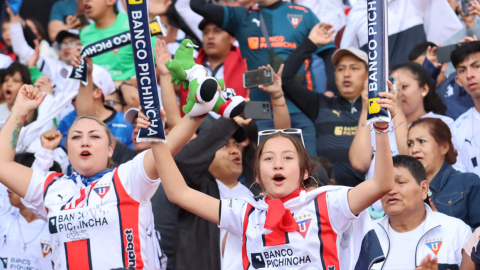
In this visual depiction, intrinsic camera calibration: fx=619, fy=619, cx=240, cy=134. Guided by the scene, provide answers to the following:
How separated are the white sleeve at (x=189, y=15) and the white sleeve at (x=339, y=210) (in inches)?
176

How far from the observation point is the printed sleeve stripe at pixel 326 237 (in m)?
3.24

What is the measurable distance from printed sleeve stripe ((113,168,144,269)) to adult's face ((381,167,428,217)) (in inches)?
65.5

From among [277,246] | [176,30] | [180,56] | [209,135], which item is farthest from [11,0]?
[277,246]

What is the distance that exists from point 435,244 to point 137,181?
197 centimetres

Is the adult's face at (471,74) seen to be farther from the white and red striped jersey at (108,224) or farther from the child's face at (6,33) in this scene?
the child's face at (6,33)

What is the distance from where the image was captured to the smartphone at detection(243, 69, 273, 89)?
5176 mm

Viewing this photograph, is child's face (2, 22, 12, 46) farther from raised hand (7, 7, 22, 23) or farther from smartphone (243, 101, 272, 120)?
smartphone (243, 101, 272, 120)

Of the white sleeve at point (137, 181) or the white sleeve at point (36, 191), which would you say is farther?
the white sleeve at point (36, 191)

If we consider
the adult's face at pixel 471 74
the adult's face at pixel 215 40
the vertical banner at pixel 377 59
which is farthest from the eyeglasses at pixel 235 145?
the vertical banner at pixel 377 59

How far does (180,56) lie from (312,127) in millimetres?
2412

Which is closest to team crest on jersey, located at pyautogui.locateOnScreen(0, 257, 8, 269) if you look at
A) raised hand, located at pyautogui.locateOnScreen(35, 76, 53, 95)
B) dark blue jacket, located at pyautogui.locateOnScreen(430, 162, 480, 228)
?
raised hand, located at pyautogui.locateOnScreen(35, 76, 53, 95)

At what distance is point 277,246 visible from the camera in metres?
3.28

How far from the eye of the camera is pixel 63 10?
9.28 meters

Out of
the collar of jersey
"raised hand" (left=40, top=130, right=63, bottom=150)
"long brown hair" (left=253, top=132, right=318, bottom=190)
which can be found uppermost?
"raised hand" (left=40, top=130, right=63, bottom=150)
